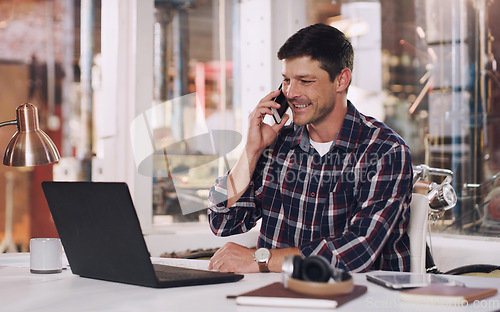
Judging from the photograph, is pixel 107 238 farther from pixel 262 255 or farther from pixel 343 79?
pixel 343 79

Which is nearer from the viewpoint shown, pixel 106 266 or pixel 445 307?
pixel 445 307

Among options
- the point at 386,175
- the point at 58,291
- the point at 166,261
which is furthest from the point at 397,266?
the point at 58,291

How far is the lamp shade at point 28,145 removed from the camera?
5.22 ft

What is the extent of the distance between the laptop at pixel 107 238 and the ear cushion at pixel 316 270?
24 cm

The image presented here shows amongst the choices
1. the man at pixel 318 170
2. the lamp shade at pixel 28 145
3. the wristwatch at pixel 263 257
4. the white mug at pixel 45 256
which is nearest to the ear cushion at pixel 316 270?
the wristwatch at pixel 263 257

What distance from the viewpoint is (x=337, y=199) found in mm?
1841

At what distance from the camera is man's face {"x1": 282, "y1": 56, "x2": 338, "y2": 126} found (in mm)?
1977

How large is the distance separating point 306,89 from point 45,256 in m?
0.99

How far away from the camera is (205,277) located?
123 cm

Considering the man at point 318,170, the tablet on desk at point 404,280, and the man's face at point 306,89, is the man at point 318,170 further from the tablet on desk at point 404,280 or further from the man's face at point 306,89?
the tablet on desk at point 404,280

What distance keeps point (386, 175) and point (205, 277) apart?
0.73 m

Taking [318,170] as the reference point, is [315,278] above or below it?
below

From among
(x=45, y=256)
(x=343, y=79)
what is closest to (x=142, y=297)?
(x=45, y=256)

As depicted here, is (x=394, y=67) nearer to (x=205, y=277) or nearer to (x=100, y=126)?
(x=100, y=126)
